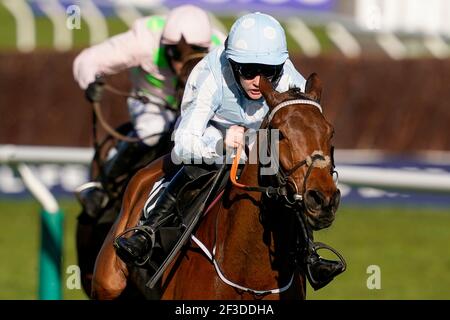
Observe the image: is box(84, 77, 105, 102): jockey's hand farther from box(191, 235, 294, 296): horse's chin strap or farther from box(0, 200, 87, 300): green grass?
box(191, 235, 294, 296): horse's chin strap

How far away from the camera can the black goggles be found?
205 inches

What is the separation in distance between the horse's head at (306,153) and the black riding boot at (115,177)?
2710 mm

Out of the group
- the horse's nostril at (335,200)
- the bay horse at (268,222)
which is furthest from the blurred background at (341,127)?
the horse's nostril at (335,200)

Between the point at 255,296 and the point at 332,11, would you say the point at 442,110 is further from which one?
the point at 255,296

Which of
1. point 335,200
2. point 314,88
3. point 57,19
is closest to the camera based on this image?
point 335,200

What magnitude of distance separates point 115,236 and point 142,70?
1.95m

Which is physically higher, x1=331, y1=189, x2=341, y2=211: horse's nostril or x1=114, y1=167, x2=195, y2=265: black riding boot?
x1=331, y1=189, x2=341, y2=211: horse's nostril

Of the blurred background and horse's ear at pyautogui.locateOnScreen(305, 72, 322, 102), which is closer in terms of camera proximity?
horse's ear at pyautogui.locateOnScreen(305, 72, 322, 102)

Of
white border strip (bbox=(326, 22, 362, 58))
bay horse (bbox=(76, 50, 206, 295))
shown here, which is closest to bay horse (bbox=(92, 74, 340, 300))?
bay horse (bbox=(76, 50, 206, 295))

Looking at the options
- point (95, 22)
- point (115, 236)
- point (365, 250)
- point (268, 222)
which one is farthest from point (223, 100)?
point (95, 22)

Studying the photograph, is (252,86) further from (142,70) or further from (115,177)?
(142,70)

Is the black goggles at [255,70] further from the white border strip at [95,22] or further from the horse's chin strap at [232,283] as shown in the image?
the white border strip at [95,22]

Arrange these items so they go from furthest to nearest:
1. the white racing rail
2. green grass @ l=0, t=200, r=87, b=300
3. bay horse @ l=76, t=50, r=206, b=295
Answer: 1. green grass @ l=0, t=200, r=87, b=300
2. bay horse @ l=76, t=50, r=206, b=295
3. the white racing rail

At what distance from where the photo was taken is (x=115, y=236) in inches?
240
